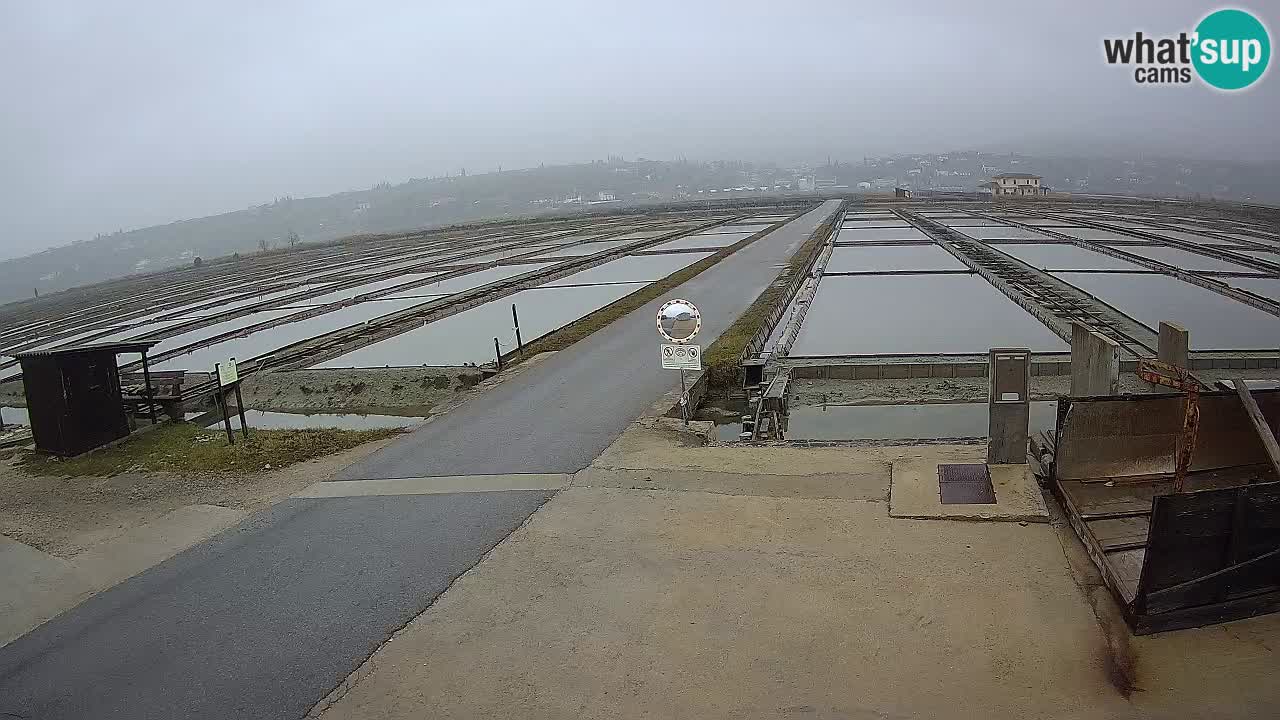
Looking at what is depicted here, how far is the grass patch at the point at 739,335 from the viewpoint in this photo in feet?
38.2

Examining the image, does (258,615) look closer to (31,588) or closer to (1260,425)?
(31,588)

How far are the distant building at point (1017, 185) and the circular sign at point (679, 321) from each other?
9108 cm

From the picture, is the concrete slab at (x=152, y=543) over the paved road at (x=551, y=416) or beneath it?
beneath

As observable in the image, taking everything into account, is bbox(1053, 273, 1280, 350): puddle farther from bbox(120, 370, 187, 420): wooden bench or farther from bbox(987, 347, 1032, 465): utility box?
bbox(120, 370, 187, 420): wooden bench

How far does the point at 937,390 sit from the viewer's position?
11.2 m

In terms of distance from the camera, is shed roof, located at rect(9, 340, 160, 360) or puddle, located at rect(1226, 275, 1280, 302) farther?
puddle, located at rect(1226, 275, 1280, 302)

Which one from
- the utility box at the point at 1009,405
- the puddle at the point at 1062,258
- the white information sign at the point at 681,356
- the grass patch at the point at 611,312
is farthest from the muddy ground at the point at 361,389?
the puddle at the point at 1062,258

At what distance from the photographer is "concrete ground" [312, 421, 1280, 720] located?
12.5 ft

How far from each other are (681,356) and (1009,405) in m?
3.35

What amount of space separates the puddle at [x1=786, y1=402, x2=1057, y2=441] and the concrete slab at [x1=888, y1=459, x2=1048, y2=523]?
120 inches

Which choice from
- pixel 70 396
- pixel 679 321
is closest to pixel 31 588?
pixel 70 396

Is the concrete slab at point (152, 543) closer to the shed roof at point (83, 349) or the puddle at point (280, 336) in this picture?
the shed roof at point (83, 349)

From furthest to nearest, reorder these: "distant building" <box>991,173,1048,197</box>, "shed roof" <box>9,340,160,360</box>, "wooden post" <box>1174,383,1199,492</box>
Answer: "distant building" <box>991,173,1048,197</box> < "shed roof" <box>9,340,160,360</box> < "wooden post" <box>1174,383,1199,492</box>

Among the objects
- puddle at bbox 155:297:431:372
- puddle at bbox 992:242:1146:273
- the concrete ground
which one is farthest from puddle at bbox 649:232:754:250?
the concrete ground
